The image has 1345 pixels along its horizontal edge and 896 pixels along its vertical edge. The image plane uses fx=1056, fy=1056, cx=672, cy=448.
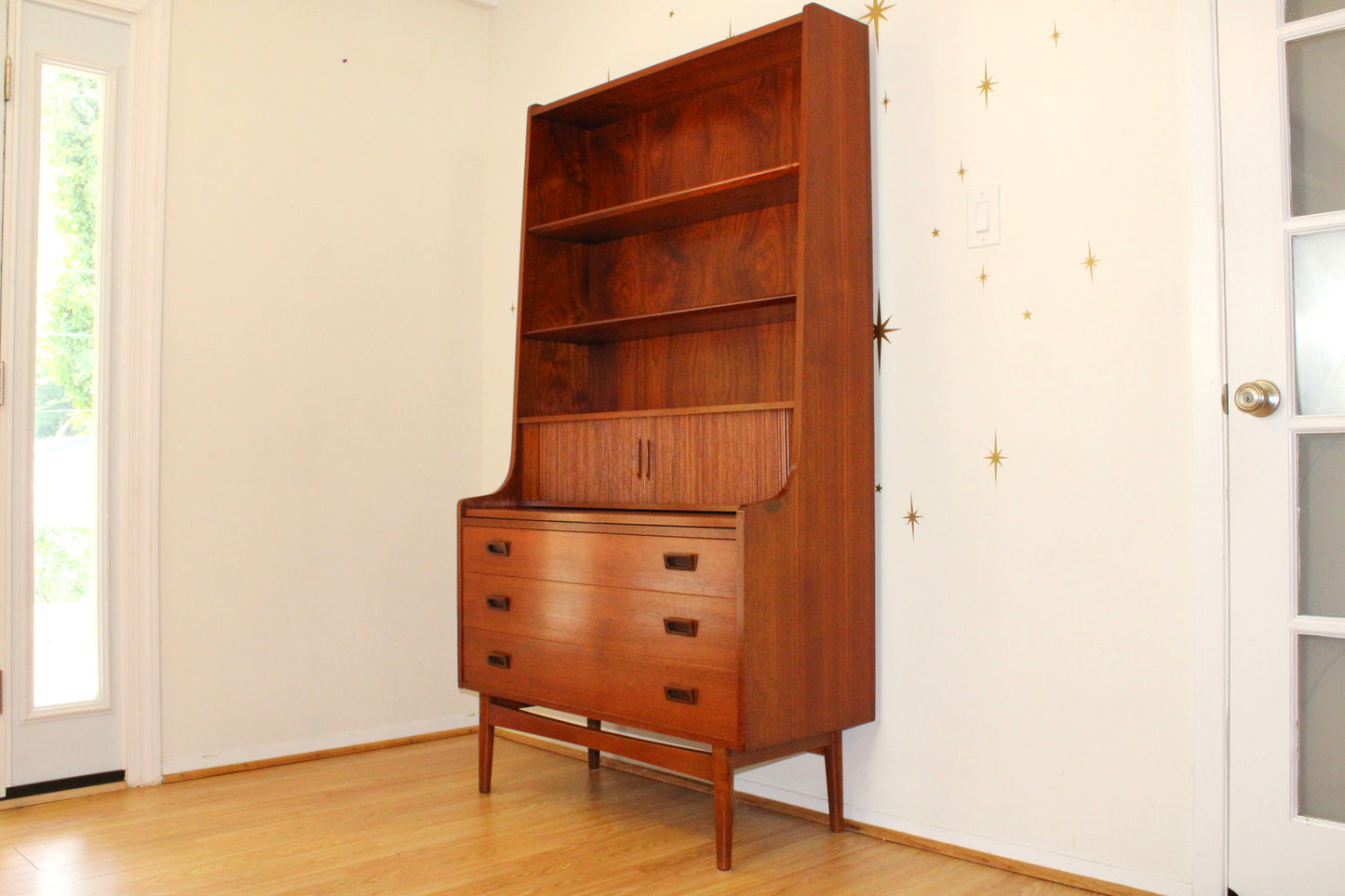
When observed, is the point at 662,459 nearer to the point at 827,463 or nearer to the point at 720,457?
the point at 720,457

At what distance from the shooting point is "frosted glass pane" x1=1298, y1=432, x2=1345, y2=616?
1837 millimetres

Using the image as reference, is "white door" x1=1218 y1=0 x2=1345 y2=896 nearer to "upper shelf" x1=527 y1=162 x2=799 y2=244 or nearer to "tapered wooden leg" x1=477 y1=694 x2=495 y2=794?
"upper shelf" x1=527 y1=162 x2=799 y2=244

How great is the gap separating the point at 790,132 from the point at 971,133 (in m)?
0.50

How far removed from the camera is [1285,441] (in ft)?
6.19

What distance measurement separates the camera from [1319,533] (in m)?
1.86

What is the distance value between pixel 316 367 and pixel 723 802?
193 centimetres

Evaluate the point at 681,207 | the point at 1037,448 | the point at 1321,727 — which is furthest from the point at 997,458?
the point at 681,207

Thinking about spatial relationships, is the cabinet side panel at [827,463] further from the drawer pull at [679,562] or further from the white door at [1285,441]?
the white door at [1285,441]

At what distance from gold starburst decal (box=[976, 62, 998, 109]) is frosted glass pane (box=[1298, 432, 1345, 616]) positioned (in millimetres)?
984

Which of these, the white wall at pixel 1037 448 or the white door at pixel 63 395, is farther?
the white door at pixel 63 395

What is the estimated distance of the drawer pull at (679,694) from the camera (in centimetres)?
227

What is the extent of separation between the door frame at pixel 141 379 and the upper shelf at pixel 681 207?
1087 mm

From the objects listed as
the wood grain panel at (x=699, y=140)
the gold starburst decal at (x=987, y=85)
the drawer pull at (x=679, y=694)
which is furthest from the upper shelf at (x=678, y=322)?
the drawer pull at (x=679, y=694)

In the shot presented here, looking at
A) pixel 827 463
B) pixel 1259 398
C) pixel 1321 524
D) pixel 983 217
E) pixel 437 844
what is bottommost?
pixel 437 844
